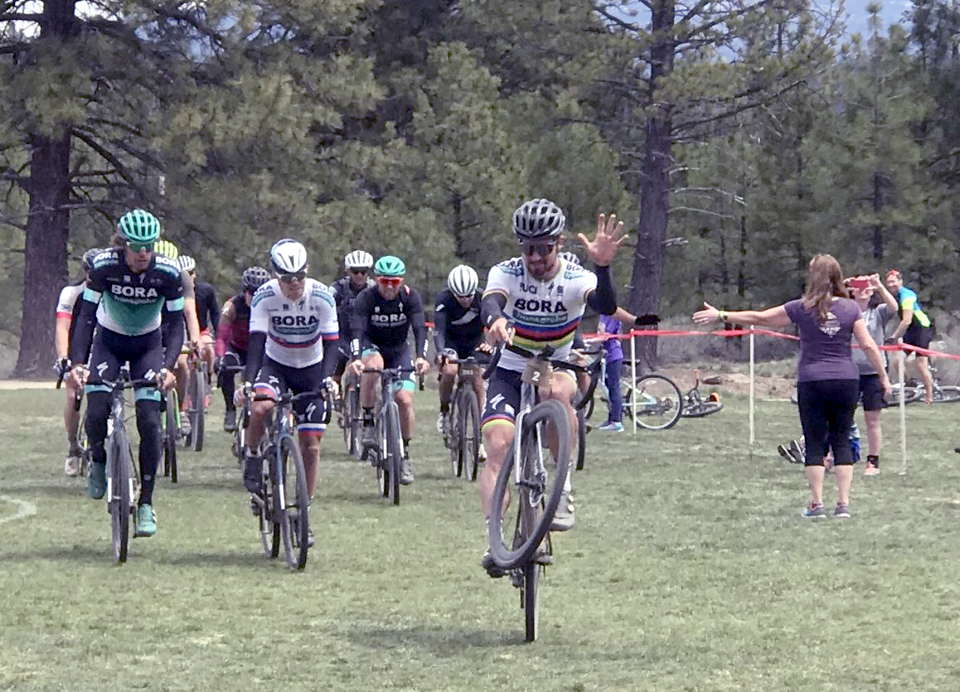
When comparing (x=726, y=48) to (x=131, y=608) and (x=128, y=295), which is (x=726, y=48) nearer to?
(x=128, y=295)

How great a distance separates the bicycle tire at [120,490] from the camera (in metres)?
10.8

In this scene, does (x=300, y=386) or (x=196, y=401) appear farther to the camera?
(x=196, y=401)

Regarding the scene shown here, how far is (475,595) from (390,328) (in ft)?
20.3

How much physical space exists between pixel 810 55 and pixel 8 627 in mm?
27570

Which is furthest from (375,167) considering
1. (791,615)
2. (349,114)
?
(791,615)

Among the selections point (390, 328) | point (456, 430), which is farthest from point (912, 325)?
point (390, 328)

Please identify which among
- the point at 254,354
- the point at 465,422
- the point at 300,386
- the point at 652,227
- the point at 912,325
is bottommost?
the point at 465,422

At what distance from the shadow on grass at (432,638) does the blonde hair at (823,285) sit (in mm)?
5368

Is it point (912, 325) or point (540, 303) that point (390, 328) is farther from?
point (912, 325)

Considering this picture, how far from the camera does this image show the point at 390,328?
15953 mm

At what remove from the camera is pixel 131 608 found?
9414mm

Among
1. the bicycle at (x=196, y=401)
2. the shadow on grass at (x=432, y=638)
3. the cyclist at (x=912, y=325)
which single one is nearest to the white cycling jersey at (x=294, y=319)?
the shadow on grass at (x=432, y=638)

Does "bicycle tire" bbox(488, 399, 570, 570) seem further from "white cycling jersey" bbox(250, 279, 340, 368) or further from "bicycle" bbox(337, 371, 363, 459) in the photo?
"bicycle" bbox(337, 371, 363, 459)

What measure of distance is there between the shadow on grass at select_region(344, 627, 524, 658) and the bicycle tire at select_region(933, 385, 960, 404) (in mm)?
21574
